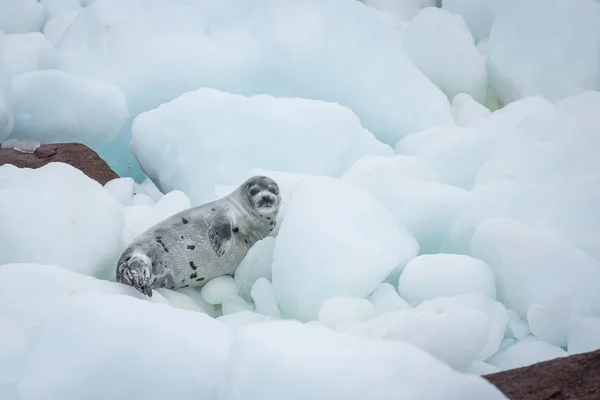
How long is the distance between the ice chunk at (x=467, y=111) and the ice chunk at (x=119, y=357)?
3012 mm

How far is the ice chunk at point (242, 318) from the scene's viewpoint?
257 cm

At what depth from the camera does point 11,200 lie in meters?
2.80

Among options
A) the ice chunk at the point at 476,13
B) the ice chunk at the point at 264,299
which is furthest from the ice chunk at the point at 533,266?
the ice chunk at the point at 476,13

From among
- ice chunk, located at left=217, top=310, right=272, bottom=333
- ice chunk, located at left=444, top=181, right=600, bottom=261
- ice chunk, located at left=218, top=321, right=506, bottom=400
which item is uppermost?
ice chunk, located at left=218, top=321, right=506, bottom=400

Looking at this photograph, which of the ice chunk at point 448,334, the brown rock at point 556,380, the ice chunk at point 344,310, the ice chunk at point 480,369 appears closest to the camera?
the brown rock at point 556,380

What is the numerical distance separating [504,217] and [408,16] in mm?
3510

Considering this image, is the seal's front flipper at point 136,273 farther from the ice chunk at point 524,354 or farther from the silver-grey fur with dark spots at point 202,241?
the ice chunk at point 524,354

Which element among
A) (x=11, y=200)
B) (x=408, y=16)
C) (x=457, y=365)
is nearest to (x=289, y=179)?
(x=11, y=200)

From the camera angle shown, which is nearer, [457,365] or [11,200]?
[457,365]

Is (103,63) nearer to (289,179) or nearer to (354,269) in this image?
(289,179)

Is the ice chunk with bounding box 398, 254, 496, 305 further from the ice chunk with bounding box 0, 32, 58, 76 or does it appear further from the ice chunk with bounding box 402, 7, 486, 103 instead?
the ice chunk with bounding box 0, 32, 58, 76

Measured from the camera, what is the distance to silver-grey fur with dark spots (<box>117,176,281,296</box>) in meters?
2.89

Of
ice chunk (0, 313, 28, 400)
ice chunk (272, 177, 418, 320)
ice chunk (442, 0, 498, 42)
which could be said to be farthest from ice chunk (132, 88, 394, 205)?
ice chunk (442, 0, 498, 42)

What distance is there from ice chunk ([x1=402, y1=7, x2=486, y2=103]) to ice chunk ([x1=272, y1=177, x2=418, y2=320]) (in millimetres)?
2241
